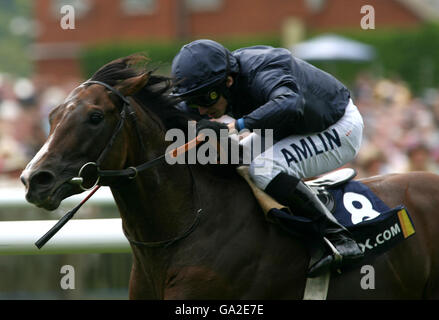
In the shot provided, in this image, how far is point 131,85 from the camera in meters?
3.65

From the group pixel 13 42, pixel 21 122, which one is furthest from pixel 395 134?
pixel 13 42

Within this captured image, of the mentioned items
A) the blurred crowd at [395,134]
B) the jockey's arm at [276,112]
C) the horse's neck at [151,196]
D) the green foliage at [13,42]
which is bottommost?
the green foliage at [13,42]

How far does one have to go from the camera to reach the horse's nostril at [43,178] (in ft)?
10.7

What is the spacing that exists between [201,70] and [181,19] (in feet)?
88.4

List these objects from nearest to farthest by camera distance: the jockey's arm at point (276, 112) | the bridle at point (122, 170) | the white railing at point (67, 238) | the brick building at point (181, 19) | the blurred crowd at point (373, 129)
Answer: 1. the bridle at point (122, 170)
2. the jockey's arm at point (276, 112)
3. the white railing at point (67, 238)
4. the blurred crowd at point (373, 129)
5. the brick building at point (181, 19)

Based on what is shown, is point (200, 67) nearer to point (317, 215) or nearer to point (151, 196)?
point (151, 196)

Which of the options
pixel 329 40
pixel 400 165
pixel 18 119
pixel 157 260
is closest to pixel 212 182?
pixel 157 260

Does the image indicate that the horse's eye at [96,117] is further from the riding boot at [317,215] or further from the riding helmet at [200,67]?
the riding boot at [317,215]

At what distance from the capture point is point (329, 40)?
16172mm

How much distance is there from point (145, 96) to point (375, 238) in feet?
4.60

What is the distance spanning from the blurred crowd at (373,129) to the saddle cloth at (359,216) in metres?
2.60

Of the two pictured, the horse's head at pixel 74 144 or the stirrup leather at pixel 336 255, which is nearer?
the horse's head at pixel 74 144

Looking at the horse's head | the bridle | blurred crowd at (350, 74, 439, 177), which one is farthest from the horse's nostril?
blurred crowd at (350, 74, 439, 177)

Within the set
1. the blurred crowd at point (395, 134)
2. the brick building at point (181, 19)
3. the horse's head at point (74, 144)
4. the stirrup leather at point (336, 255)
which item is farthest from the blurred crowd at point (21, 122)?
the brick building at point (181, 19)
